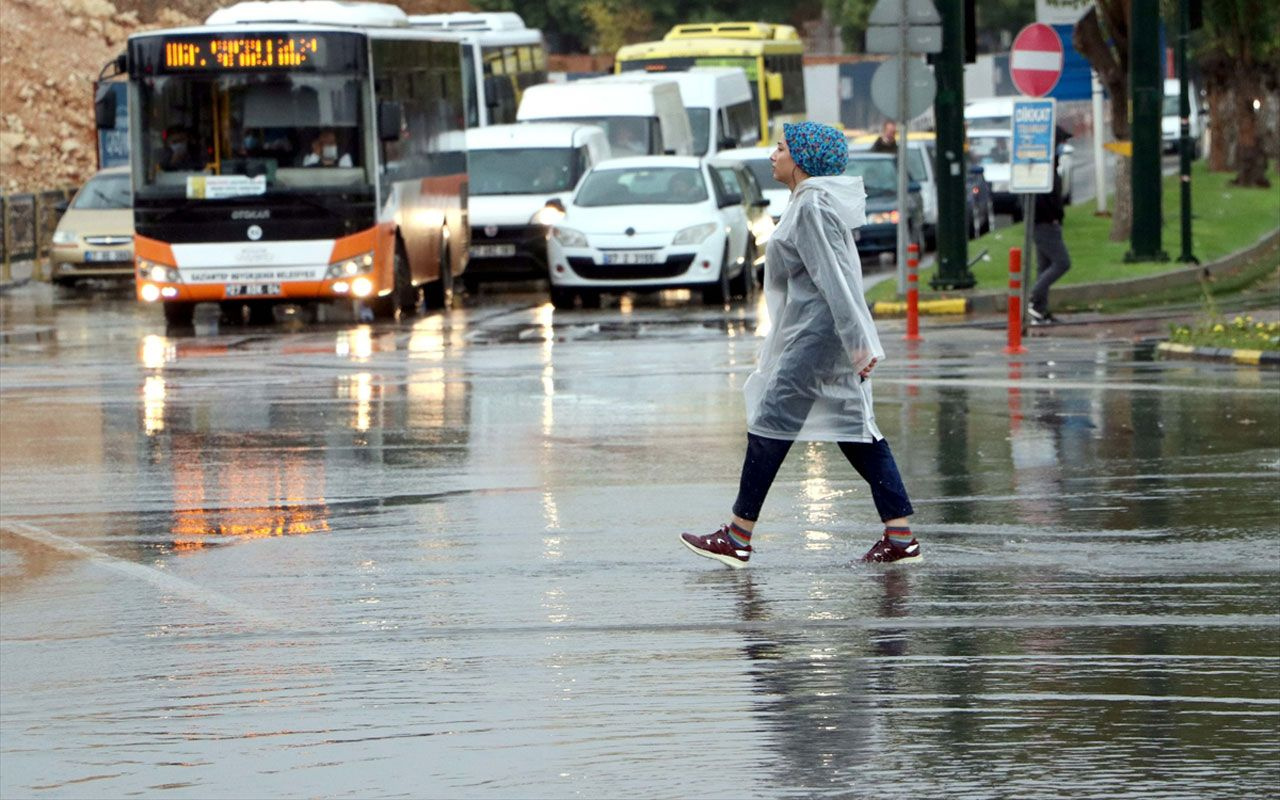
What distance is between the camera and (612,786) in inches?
Answer: 228

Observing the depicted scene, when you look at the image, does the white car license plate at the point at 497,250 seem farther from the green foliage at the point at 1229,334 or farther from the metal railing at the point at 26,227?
the green foliage at the point at 1229,334

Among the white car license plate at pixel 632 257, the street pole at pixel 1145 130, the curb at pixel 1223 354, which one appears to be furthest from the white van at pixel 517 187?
the curb at pixel 1223 354

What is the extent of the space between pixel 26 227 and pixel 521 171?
9.64 m

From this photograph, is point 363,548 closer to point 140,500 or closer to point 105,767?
point 140,500

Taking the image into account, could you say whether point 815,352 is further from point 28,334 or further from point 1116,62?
point 1116,62

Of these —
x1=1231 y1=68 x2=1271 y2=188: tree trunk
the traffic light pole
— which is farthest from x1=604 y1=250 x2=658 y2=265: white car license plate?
x1=1231 y1=68 x2=1271 y2=188: tree trunk

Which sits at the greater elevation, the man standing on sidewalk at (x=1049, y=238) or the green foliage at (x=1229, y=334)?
the man standing on sidewalk at (x=1049, y=238)

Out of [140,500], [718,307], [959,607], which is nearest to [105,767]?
[959,607]

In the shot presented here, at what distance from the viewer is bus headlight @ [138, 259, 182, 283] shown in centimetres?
2395

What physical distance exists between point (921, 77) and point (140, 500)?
13.1m

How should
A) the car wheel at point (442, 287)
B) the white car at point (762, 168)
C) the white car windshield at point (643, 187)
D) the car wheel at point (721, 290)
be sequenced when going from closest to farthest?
1. the car wheel at point (721, 290)
2. the white car windshield at point (643, 187)
3. the car wheel at point (442, 287)
4. the white car at point (762, 168)

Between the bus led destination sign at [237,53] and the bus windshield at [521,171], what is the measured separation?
20.1 ft

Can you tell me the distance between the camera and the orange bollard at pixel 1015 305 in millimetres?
18109

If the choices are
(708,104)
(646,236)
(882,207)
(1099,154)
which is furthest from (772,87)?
(646,236)
